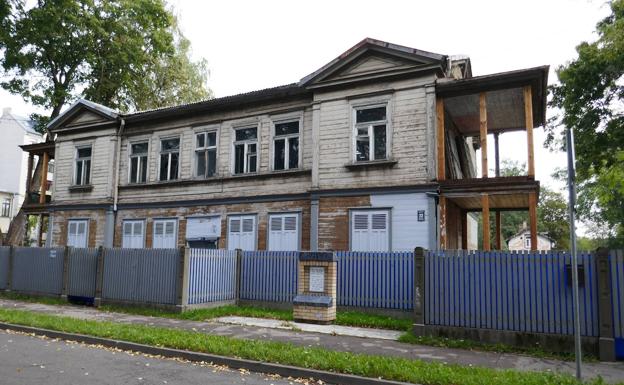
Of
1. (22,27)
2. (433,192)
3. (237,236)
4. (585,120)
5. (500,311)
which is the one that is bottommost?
(500,311)

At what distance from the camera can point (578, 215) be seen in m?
48.8

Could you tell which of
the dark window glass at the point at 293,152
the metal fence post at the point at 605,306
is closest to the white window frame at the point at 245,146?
the dark window glass at the point at 293,152

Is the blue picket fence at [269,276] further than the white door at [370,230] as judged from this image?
No

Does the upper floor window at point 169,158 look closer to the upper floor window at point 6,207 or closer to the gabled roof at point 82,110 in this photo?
the gabled roof at point 82,110

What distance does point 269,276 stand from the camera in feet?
46.9

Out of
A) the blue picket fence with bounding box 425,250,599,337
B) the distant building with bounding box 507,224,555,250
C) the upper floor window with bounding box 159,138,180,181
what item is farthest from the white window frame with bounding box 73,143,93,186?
the distant building with bounding box 507,224,555,250

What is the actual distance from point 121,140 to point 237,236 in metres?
7.94

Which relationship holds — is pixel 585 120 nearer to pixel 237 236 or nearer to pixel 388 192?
pixel 388 192

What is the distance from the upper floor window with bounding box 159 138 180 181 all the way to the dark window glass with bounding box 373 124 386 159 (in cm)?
893

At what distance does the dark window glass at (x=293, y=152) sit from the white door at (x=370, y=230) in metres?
3.20

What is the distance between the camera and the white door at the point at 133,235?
67.2 feet

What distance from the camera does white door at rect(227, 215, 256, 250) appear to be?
1767 cm

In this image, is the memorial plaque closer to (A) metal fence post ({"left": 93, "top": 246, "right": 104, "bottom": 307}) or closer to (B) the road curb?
(B) the road curb

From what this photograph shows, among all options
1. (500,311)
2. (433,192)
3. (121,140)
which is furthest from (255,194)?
(500,311)
